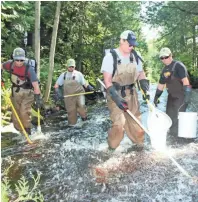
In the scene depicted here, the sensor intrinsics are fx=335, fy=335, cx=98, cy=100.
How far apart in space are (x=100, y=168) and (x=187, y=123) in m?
2.30

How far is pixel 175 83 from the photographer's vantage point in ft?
25.2

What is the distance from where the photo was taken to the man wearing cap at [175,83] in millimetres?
7387

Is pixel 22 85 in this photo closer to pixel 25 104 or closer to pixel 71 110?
pixel 25 104

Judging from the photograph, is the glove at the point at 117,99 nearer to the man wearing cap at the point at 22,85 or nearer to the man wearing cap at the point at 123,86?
the man wearing cap at the point at 123,86

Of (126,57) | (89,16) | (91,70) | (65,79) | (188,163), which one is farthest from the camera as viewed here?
(91,70)

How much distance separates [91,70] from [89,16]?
3.77 m

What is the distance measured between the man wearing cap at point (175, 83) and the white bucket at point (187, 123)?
0.43 meters

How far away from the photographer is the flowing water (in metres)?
4.80

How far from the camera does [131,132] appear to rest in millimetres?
7168

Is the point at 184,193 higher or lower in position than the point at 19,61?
lower

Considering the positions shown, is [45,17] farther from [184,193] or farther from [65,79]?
[184,193]

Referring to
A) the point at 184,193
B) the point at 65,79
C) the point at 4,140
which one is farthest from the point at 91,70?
the point at 184,193

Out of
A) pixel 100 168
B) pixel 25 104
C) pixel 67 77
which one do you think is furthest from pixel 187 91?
pixel 67 77

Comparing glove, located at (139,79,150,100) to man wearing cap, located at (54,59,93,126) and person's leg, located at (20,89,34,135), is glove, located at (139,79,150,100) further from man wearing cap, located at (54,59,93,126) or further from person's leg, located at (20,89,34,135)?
man wearing cap, located at (54,59,93,126)
